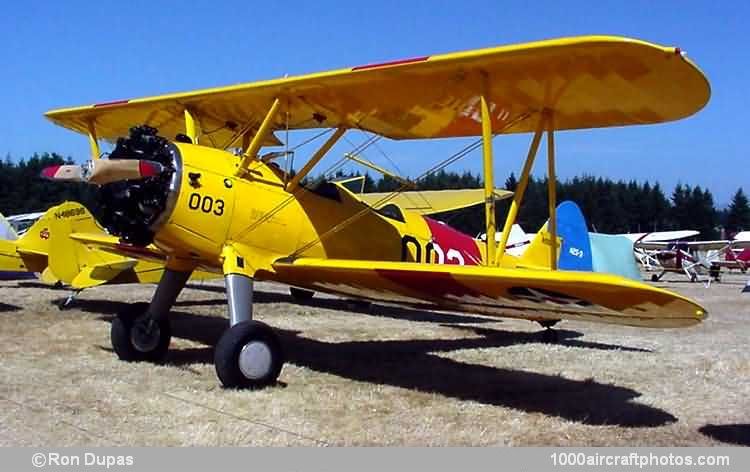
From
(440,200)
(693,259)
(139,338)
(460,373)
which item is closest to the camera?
(460,373)

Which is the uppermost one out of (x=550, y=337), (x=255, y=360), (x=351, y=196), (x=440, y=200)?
(x=440, y=200)

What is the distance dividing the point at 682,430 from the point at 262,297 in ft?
30.3

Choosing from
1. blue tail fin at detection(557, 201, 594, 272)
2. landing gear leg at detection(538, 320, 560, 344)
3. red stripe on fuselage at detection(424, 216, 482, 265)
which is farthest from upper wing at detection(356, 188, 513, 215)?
red stripe on fuselage at detection(424, 216, 482, 265)

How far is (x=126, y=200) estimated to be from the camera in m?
6.01

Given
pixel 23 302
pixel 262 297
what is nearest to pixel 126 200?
pixel 23 302

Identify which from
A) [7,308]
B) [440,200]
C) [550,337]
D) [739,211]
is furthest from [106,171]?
[739,211]

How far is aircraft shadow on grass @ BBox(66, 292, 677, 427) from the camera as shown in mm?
5373

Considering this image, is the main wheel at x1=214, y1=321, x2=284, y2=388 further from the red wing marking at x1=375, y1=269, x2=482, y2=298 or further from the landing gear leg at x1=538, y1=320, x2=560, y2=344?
the landing gear leg at x1=538, y1=320, x2=560, y2=344

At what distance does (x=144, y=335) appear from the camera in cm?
690

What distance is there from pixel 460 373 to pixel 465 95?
2.42 metres

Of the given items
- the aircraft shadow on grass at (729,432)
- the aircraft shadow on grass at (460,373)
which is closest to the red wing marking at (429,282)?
the aircraft shadow on grass at (460,373)

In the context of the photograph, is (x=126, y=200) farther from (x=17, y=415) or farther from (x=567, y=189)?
(x=567, y=189)

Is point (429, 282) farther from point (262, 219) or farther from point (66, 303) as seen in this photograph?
point (66, 303)

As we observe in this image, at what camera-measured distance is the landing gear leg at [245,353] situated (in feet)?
18.3
